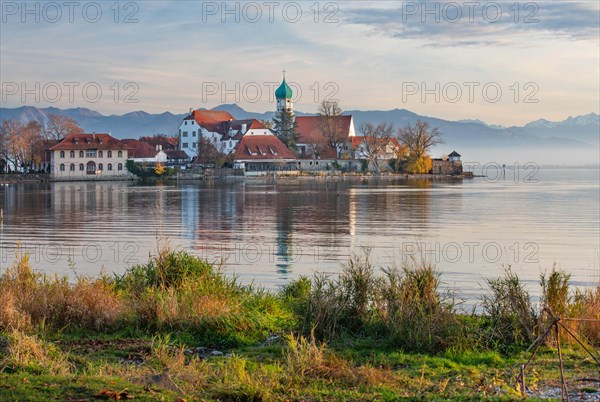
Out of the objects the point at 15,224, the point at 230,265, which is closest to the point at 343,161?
the point at 15,224

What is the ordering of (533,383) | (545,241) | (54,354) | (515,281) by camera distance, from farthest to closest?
1. (545,241)
2. (515,281)
3. (54,354)
4. (533,383)

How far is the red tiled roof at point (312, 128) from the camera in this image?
15107 centimetres

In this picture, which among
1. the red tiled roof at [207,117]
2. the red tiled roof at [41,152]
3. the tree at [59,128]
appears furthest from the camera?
Result: the red tiled roof at [207,117]

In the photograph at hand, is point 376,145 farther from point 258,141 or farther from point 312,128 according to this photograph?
point 258,141

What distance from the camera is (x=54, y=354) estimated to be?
1041 cm

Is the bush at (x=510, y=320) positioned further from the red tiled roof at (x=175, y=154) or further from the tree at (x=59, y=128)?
the tree at (x=59, y=128)

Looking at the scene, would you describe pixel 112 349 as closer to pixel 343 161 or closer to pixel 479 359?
pixel 479 359

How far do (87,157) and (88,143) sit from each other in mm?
2490

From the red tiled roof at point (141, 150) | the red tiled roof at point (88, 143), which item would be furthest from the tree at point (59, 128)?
the red tiled roof at point (88, 143)

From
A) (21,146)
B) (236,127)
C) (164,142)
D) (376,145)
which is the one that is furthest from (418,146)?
(21,146)

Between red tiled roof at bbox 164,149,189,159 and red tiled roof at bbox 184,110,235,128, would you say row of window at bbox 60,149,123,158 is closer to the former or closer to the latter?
red tiled roof at bbox 164,149,189,159

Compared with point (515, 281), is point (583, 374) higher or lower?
lower

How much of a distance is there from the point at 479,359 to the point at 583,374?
153 centimetres

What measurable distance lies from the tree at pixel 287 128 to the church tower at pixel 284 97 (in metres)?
8.54
